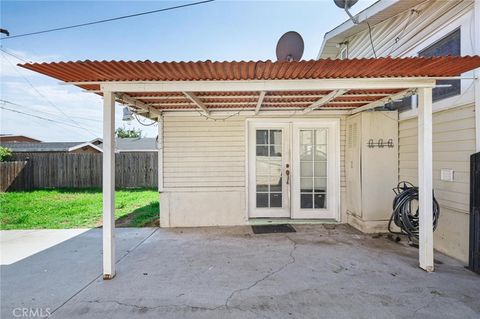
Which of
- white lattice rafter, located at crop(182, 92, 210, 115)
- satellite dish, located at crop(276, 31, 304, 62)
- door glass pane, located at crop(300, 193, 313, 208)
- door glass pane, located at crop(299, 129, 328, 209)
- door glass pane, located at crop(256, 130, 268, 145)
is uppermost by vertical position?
satellite dish, located at crop(276, 31, 304, 62)

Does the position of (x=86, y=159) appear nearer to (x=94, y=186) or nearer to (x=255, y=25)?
(x=94, y=186)

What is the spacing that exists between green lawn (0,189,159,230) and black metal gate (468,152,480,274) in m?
5.55

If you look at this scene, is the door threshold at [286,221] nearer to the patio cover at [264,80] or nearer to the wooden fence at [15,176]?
the patio cover at [264,80]

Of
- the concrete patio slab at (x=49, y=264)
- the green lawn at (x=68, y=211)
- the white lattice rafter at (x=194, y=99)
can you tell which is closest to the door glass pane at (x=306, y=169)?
the white lattice rafter at (x=194, y=99)

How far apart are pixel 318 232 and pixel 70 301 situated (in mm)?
4104

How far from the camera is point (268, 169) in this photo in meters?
6.19

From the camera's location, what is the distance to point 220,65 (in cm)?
288

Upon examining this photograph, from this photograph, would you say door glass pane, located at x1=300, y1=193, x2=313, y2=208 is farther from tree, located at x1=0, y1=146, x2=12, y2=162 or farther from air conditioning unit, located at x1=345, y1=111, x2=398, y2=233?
tree, located at x1=0, y1=146, x2=12, y2=162

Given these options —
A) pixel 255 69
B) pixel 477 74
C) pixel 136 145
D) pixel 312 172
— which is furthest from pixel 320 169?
pixel 136 145

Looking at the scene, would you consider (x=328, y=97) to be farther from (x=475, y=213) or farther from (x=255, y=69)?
(x=475, y=213)

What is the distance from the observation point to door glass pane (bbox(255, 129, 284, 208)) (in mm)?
6172

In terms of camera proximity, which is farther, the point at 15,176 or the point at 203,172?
the point at 15,176

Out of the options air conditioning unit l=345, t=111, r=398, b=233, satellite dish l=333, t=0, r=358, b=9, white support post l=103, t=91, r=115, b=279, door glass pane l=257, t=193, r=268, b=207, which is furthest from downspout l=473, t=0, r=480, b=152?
white support post l=103, t=91, r=115, b=279

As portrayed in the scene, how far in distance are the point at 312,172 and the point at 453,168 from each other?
2679mm
